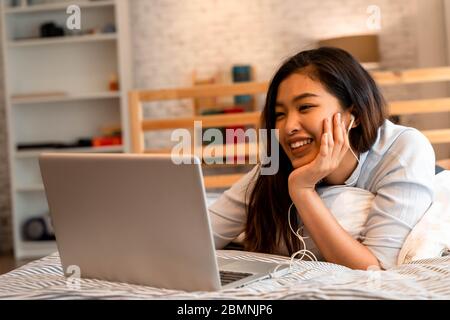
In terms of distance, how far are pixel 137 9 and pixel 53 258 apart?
4.54 meters

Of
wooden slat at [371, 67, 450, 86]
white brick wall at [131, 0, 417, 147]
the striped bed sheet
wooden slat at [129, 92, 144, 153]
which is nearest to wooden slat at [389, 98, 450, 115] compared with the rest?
wooden slat at [371, 67, 450, 86]

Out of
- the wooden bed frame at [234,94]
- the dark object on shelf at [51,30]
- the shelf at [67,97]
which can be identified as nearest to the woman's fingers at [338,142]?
the wooden bed frame at [234,94]

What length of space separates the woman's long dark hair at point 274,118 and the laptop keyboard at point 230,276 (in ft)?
1.57

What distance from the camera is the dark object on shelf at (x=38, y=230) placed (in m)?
5.82

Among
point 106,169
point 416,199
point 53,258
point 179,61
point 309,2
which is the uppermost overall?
point 309,2

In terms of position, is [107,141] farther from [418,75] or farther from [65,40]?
[418,75]

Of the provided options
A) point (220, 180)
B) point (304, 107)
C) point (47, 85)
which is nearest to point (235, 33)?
point (47, 85)

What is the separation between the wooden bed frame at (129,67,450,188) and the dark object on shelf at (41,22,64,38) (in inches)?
69.3

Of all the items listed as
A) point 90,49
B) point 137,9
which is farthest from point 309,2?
point 90,49

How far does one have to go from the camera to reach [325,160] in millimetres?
1694

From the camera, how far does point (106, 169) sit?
125 cm

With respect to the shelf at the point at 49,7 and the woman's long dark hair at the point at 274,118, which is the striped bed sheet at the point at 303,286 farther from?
the shelf at the point at 49,7
